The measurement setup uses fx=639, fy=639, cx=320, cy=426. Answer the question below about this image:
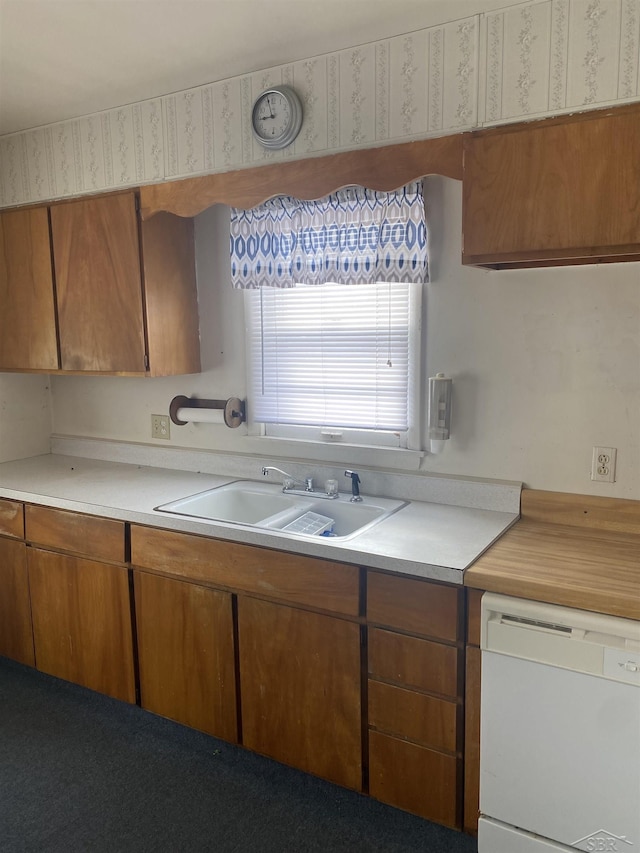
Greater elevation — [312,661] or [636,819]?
[312,661]

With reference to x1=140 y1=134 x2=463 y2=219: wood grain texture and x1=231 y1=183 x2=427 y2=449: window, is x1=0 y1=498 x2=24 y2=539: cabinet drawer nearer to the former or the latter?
x1=231 y1=183 x2=427 y2=449: window

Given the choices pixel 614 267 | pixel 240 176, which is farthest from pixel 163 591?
pixel 614 267

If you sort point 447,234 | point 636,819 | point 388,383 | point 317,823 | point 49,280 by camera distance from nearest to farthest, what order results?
point 636,819 → point 317,823 → point 447,234 → point 388,383 → point 49,280

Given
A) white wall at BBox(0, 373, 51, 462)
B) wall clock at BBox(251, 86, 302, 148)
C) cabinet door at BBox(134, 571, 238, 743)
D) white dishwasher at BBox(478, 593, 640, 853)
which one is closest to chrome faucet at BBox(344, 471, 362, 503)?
cabinet door at BBox(134, 571, 238, 743)

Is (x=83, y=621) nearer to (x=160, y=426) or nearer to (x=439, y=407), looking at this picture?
(x=160, y=426)

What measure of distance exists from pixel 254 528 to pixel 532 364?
1.09 m

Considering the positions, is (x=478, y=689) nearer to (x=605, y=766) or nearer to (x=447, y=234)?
(x=605, y=766)

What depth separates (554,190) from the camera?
5.68ft

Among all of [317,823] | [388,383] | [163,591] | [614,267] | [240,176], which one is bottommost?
[317,823]

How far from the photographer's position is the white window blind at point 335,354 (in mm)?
2434

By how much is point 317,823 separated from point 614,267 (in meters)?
1.97

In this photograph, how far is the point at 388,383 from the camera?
2.48 m

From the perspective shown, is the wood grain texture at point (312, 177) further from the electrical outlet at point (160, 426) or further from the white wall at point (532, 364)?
the electrical outlet at point (160, 426)

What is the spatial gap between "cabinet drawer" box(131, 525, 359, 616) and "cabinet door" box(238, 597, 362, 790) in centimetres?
6
